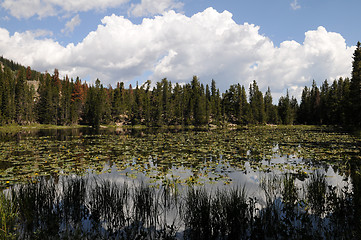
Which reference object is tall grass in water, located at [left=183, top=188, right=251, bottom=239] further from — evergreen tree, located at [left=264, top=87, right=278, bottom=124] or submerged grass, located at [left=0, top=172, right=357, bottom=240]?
evergreen tree, located at [left=264, top=87, right=278, bottom=124]

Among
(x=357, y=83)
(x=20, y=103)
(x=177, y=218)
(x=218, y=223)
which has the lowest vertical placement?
(x=177, y=218)

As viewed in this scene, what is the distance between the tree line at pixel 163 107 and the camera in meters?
82.2

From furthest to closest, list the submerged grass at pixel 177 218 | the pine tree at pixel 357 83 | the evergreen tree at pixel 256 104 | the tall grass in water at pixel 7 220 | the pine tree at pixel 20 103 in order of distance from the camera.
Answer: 1. the evergreen tree at pixel 256 104
2. the pine tree at pixel 20 103
3. the pine tree at pixel 357 83
4. the submerged grass at pixel 177 218
5. the tall grass in water at pixel 7 220

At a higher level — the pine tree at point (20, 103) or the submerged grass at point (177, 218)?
the pine tree at point (20, 103)

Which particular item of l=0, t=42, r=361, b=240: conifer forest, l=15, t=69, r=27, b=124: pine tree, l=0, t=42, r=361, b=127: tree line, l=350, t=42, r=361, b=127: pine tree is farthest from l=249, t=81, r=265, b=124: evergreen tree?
l=15, t=69, r=27, b=124: pine tree

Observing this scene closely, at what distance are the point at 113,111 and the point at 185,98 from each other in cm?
3603

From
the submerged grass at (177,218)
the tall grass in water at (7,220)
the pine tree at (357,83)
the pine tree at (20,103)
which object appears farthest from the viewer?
the pine tree at (20,103)

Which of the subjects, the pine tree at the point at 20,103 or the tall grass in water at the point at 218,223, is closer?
the tall grass in water at the point at 218,223

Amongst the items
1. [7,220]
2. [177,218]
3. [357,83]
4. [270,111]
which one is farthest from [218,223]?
[270,111]

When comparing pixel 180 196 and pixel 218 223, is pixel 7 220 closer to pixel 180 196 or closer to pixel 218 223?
pixel 180 196

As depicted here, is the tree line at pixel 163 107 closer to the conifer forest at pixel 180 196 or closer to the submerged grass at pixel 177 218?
the conifer forest at pixel 180 196

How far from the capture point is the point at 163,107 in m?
103

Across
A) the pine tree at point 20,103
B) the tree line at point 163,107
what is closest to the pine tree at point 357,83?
the tree line at point 163,107

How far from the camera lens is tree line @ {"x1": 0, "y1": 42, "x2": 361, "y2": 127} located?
270 feet
